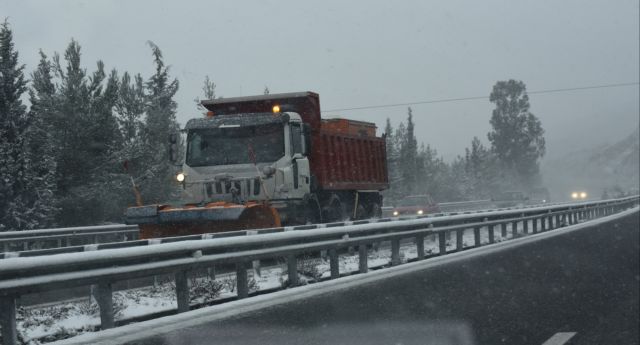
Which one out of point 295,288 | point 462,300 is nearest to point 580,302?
point 462,300

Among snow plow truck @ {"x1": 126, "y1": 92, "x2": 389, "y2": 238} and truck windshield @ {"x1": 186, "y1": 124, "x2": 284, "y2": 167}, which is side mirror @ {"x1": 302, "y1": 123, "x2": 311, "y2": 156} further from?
truck windshield @ {"x1": 186, "y1": 124, "x2": 284, "y2": 167}

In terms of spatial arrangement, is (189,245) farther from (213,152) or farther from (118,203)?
(118,203)

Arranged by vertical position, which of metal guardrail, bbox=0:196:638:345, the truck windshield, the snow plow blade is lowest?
metal guardrail, bbox=0:196:638:345

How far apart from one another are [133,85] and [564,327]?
121 ft

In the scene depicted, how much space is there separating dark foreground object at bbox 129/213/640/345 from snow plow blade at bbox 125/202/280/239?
3.45 meters

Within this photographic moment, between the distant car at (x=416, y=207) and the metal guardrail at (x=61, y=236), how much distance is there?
2064 cm

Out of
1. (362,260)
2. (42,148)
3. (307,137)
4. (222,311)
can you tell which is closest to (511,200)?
(42,148)

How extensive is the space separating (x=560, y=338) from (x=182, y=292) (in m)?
3.57

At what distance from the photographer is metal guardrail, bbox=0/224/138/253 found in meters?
15.0

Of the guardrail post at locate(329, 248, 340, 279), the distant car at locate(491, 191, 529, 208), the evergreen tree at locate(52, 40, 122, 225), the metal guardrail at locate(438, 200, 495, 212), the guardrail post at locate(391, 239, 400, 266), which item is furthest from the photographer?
the distant car at locate(491, 191, 529, 208)

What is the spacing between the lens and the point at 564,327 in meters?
7.47

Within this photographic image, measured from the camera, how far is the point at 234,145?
1588 cm

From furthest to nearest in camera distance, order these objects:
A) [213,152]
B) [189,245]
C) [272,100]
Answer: [272,100] → [213,152] → [189,245]

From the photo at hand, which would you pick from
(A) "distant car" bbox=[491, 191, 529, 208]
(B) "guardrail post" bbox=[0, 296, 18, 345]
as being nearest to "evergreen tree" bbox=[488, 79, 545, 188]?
(A) "distant car" bbox=[491, 191, 529, 208]
